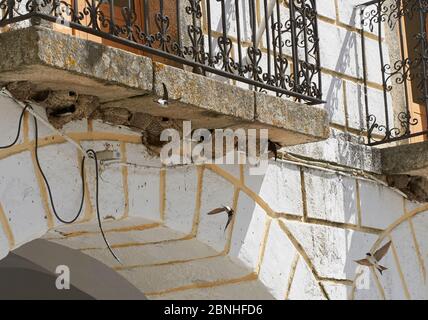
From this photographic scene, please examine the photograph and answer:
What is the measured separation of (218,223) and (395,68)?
7.84 ft

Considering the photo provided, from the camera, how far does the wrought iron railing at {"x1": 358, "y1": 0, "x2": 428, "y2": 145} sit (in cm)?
842

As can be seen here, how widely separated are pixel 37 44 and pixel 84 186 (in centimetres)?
113

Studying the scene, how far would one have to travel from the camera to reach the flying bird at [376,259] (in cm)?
814

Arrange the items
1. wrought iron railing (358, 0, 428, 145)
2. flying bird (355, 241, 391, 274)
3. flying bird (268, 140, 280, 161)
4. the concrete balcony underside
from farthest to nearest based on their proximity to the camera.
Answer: wrought iron railing (358, 0, 428, 145), flying bird (355, 241, 391, 274), flying bird (268, 140, 280, 161), the concrete balcony underside

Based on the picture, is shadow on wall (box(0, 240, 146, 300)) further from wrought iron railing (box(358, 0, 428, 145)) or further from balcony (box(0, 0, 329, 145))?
wrought iron railing (box(358, 0, 428, 145))

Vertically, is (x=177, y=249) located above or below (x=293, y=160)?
below

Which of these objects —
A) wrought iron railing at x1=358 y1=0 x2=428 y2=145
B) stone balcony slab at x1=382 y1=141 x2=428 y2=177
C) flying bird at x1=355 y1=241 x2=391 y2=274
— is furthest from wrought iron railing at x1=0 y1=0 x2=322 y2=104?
flying bird at x1=355 y1=241 x2=391 y2=274

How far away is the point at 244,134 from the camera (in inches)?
278

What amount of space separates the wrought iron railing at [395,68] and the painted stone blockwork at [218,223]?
522 mm

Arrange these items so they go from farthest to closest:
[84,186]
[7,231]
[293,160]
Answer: [293,160]
[84,186]
[7,231]

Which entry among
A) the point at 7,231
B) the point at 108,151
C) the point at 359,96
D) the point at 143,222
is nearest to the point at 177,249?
the point at 143,222

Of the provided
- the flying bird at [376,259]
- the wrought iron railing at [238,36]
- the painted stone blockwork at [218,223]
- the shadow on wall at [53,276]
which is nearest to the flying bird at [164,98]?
the wrought iron railing at [238,36]

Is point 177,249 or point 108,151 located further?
point 177,249
